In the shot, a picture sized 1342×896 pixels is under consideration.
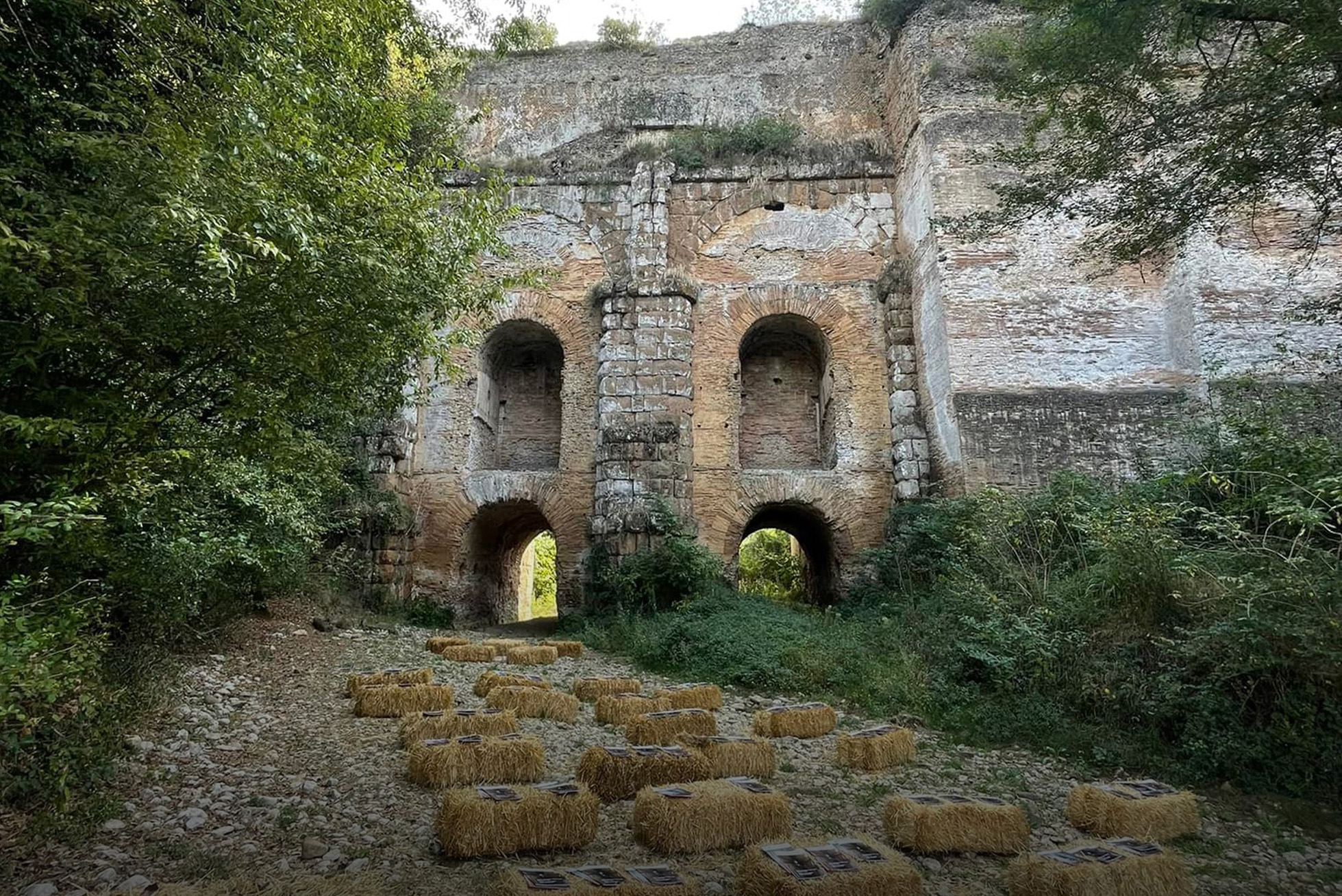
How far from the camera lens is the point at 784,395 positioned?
13.2m

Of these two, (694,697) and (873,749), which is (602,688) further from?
(873,749)

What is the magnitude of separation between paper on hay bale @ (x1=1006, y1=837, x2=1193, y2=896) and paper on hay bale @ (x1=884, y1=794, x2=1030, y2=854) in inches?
14.1

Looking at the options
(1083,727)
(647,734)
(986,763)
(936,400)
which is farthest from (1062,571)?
(647,734)

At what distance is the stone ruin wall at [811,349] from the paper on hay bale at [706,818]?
7.05m

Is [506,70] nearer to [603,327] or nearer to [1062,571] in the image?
[603,327]

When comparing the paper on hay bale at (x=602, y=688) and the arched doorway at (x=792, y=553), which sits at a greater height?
the arched doorway at (x=792, y=553)

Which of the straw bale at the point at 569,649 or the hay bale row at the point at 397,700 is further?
the straw bale at the point at 569,649

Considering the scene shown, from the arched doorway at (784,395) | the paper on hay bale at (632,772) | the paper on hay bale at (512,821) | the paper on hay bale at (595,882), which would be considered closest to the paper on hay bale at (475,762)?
the paper on hay bale at (632,772)

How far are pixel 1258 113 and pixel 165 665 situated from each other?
8.57 m

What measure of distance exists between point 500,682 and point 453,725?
5.30 ft

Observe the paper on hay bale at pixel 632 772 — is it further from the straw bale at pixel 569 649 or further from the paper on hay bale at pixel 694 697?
the straw bale at pixel 569 649

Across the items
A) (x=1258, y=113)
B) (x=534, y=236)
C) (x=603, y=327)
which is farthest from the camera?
(x=534, y=236)

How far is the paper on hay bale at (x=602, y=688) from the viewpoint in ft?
21.9

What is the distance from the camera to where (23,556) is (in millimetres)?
4031
